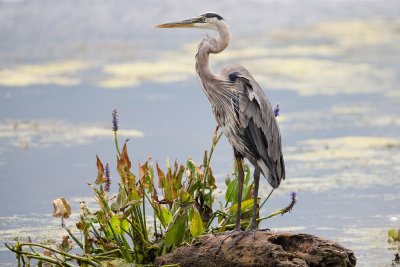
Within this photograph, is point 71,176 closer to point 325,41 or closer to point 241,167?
point 241,167

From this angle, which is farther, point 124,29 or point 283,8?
point 283,8

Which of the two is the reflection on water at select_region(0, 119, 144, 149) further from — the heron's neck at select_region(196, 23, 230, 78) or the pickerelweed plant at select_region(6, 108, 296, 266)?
the heron's neck at select_region(196, 23, 230, 78)

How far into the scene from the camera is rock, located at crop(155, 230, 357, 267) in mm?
4949

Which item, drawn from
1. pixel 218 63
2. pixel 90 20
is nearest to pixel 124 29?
pixel 90 20

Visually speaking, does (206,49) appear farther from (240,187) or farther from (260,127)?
(240,187)

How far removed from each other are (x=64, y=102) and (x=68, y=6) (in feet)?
21.8

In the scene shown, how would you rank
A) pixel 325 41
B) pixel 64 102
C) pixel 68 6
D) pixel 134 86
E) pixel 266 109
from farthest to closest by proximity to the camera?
pixel 68 6
pixel 325 41
pixel 134 86
pixel 64 102
pixel 266 109

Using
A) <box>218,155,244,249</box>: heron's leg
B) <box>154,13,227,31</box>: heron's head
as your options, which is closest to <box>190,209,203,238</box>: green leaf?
<box>218,155,244,249</box>: heron's leg

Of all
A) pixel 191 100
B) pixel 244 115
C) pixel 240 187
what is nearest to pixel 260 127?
pixel 244 115

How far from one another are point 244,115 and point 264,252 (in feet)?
3.33

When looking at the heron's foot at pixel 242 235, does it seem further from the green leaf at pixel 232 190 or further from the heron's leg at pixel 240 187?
the green leaf at pixel 232 190

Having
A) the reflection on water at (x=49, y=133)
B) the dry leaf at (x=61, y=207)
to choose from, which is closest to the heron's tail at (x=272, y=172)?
the dry leaf at (x=61, y=207)

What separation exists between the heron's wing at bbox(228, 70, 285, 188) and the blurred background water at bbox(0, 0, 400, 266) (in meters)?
1.21

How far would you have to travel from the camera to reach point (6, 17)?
16297mm
